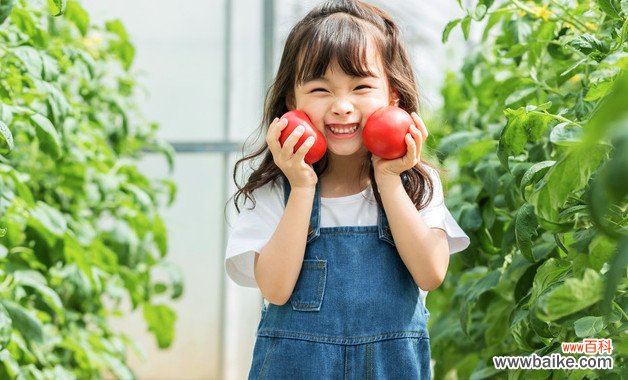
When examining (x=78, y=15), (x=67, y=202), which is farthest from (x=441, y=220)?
(x=67, y=202)

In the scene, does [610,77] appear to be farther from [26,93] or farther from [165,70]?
[165,70]

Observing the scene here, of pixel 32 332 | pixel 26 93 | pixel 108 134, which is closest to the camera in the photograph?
pixel 32 332

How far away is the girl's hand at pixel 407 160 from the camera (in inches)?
67.2

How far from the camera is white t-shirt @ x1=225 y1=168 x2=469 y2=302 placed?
5.81ft

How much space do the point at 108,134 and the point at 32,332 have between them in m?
1.38

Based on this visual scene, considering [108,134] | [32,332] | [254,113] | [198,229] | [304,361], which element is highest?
[304,361]

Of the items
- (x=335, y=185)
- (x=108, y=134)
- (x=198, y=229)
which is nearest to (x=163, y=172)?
(x=198, y=229)

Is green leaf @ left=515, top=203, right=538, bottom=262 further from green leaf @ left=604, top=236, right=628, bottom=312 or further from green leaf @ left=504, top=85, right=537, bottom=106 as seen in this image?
green leaf @ left=604, top=236, right=628, bottom=312

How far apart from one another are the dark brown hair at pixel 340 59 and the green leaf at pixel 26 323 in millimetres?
596

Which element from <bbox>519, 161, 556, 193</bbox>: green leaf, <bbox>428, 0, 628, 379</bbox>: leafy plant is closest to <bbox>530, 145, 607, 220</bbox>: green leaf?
<bbox>428, 0, 628, 379</bbox>: leafy plant

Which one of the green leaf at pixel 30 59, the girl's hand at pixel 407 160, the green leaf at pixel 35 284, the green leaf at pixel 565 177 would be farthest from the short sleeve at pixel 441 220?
the green leaf at pixel 35 284

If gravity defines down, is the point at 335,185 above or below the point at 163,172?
above

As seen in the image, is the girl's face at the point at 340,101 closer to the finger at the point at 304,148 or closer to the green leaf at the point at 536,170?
the finger at the point at 304,148

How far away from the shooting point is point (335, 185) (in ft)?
6.00
